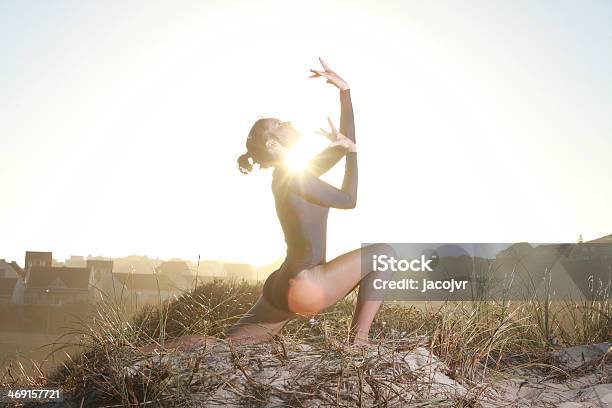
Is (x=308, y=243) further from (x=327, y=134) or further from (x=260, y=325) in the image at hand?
(x=327, y=134)

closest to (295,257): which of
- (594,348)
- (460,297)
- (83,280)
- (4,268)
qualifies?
(460,297)

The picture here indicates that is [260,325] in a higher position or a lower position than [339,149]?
lower

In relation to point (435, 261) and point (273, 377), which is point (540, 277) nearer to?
point (435, 261)

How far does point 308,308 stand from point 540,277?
3.66 metres

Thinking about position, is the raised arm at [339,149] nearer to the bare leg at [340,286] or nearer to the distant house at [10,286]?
the bare leg at [340,286]

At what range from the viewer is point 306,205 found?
4.99 m

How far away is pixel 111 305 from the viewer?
5117 mm

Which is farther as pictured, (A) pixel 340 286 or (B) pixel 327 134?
(A) pixel 340 286

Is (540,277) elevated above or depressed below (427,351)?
above

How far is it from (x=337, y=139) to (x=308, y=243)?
812mm

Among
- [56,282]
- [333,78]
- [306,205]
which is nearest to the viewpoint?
[306,205]

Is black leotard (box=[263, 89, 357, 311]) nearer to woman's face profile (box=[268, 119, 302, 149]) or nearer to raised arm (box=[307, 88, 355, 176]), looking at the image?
raised arm (box=[307, 88, 355, 176])

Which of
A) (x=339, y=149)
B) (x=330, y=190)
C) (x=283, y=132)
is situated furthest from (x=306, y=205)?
(x=283, y=132)

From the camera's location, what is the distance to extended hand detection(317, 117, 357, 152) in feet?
15.9
